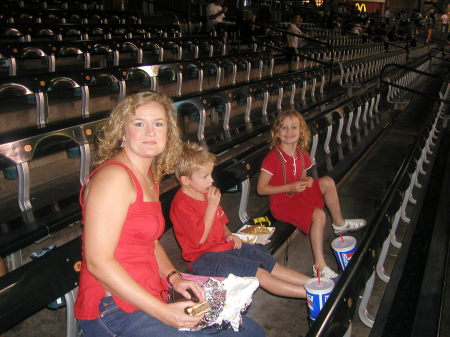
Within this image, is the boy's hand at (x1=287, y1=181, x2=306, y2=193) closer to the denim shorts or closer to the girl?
the girl

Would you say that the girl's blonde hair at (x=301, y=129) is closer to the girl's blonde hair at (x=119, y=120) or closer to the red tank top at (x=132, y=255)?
the girl's blonde hair at (x=119, y=120)

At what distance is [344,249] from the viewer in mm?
2348

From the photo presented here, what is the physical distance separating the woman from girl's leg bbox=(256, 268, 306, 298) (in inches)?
18.9

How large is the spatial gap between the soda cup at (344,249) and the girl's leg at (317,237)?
196mm

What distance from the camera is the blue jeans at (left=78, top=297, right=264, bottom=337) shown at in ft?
4.78

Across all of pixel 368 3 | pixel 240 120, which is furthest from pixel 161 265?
pixel 368 3

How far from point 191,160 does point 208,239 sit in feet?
1.34

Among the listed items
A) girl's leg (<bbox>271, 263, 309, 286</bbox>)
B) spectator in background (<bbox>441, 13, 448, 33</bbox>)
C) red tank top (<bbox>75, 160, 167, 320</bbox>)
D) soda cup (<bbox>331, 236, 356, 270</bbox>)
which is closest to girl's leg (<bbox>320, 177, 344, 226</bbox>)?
soda cup (<bbox>331, 236, 356, 270</bbox>)

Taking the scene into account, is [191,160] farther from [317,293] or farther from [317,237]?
[317,237]

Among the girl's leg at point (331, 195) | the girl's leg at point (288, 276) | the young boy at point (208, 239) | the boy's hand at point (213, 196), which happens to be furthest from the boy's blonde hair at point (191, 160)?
the girl's leg at point (331, 195)

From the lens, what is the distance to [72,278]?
63.6 inches

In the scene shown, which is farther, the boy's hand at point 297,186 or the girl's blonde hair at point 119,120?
the boy's hand at point 297,186

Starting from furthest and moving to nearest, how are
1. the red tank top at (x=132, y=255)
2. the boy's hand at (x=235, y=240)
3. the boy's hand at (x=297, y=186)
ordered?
the boy's hand at (x=297, y=186)
the boy's hand at (x=235, y=240)
the red tank top at (x=132, y=255)

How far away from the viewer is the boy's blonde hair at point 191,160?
208 centimetres
